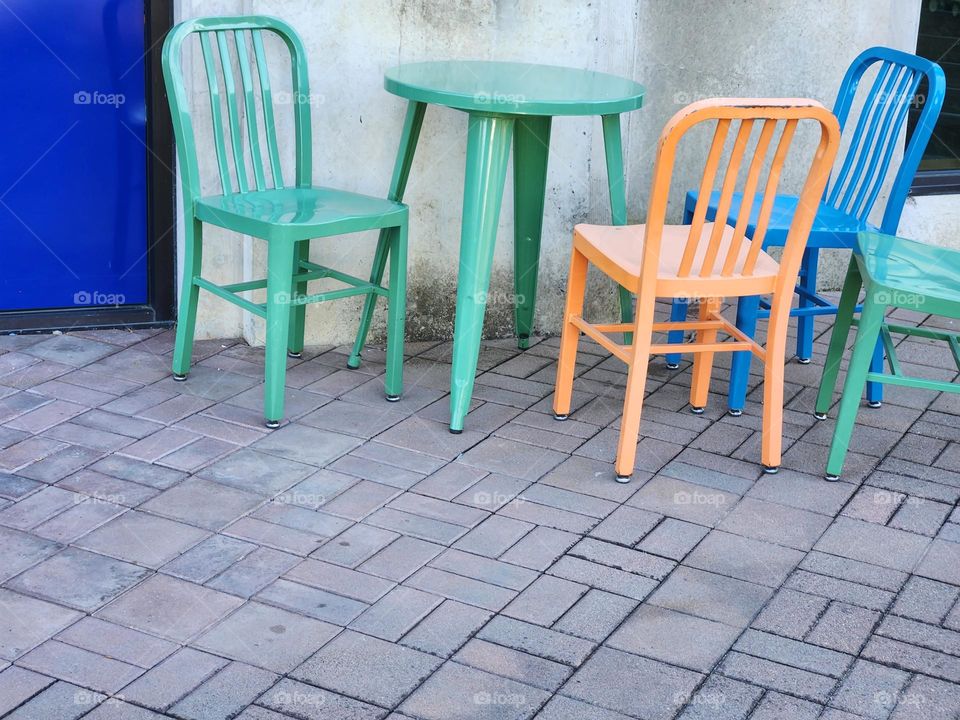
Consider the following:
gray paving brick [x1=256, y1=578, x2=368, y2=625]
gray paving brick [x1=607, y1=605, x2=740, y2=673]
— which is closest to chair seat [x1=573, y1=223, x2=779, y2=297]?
gray paving brick [x1=607, y1=605, x2=740, y2=673]

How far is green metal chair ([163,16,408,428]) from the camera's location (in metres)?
3.69

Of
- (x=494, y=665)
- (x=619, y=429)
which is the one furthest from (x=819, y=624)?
(x=619, y=429)

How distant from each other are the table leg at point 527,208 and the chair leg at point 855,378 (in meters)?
1.33

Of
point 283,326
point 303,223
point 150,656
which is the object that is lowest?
point 150,656

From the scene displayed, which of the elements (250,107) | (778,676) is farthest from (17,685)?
(250,107)

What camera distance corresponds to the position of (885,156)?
13.0 ft

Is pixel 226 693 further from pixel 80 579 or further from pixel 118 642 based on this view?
pixel 80 579

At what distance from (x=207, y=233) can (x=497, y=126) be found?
1.25 metres

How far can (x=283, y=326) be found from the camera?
3689 millimetres

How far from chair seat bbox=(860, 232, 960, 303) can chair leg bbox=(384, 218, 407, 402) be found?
1.36 metres

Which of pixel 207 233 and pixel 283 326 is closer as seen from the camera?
pixel 283 326

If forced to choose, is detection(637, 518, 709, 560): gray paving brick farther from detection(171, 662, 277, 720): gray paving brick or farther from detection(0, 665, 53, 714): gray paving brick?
detection(0, 665, 53, 714): gray paving brick

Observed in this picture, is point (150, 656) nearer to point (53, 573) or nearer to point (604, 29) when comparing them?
point (53, 573)
